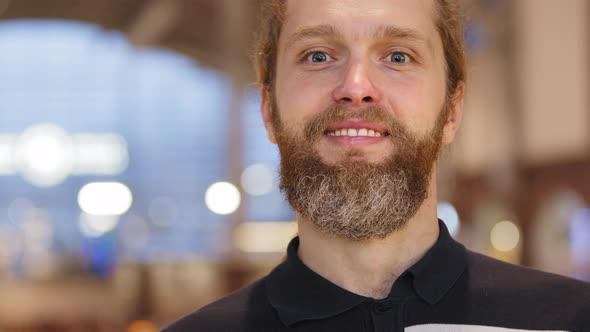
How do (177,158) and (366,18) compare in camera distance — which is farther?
(177,158)

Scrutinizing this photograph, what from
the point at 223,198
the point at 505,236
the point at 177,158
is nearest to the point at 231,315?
the point at 505,236

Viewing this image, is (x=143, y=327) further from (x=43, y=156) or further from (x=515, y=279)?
(x=43, y=156)

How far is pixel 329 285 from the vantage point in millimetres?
1850

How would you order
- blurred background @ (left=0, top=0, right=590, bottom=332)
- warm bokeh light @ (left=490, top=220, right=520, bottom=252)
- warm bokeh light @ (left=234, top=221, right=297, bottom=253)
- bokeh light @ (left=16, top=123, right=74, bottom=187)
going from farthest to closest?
bokeh light @ (left=16, top=123, right=74, bottom=187)
warm bokeh light @ (left=234, top=221, right=297, bottom=253)
warm bokeh light @ (left=490, top=220, right=520, bottom=252)
blurred background @ (left=0, top=0, right=590, bottom=332)

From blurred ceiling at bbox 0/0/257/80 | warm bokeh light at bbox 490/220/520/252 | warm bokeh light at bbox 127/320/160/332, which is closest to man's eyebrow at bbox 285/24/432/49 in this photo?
warm bokeh light at bbox 127/320/160/332

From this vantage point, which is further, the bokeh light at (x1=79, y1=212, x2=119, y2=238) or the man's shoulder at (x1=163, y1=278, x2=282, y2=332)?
the bokeh light at (x1=79, y1=212, x2=119, y2=238)

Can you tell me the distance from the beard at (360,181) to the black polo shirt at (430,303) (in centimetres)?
10

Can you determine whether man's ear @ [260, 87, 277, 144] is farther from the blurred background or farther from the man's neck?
the blurred background

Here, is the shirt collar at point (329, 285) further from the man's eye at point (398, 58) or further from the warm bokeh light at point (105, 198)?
the warm bokeh light at point (105, 198)

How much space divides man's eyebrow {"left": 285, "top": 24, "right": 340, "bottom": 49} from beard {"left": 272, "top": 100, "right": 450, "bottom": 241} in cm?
16

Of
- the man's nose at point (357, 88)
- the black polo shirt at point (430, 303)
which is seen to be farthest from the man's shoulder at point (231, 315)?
the man's nose at point (357, 88)

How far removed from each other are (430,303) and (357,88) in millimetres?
399

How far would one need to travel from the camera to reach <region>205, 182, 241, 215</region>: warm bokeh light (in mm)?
20328

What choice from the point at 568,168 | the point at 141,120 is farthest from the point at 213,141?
the point at 568,168
